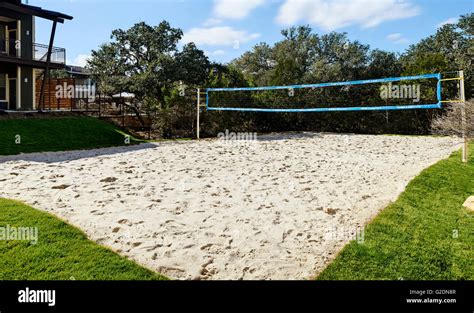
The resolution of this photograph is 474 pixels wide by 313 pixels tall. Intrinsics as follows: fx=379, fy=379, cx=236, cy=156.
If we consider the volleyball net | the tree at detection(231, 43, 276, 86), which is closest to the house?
the volleyball net

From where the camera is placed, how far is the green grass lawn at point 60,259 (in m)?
3.19

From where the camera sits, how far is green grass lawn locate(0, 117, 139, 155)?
33.4 feet

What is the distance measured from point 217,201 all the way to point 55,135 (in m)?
8.53

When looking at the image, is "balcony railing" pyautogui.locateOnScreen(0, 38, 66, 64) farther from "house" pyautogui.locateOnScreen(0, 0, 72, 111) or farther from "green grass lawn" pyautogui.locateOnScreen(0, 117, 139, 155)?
"green grass lawn" pyautogui.locateOnScreen(0, 117, 139, 155)

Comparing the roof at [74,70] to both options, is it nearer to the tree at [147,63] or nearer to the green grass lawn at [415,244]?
the tree at [147,63]

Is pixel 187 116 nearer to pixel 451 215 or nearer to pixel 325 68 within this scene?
Answer: pixel 325 68

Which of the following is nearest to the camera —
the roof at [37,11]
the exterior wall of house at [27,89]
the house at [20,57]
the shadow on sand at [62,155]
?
the shadow on sand at [62,155]

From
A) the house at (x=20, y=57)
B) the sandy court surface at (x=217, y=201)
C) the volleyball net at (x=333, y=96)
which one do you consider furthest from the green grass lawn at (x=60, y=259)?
the house at (x=20, y=57)

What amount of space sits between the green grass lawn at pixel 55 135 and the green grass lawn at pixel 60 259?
6.31 m

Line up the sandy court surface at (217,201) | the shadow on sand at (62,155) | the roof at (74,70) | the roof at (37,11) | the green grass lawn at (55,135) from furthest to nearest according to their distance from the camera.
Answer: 1. the roof at (74,70)
2. the roof at (37,11)
3. the green grass lawn at (55,135)
4. the shadow on sand at (62,155)
5. the sandy court surface at (217,201)

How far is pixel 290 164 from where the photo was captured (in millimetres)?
8328

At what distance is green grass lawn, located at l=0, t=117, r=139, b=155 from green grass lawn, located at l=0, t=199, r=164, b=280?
20.7 feet
